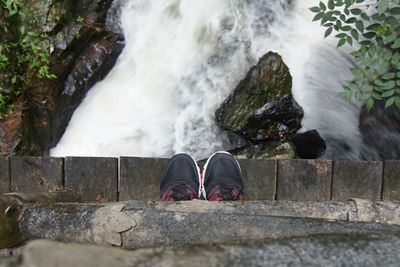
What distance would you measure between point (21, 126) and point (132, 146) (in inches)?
32.7

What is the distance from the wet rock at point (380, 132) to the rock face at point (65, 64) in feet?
6.95

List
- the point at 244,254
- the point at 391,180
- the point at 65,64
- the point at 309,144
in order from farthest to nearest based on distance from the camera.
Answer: the point at 65,64 < the point at 309,144 < the point at 391,180 < the point at 244,254

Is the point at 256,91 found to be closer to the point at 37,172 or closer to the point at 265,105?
the point at 265,105

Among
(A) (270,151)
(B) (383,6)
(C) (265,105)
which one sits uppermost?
(B) (383,6)

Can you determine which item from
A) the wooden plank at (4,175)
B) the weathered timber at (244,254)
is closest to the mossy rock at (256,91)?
the wooden plank at (4,175)

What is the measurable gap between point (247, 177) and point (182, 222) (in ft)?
3.52

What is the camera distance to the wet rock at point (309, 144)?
2.99 metres

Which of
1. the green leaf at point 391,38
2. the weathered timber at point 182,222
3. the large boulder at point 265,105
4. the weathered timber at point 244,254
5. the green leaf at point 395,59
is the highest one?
the green leaf at point 391,38

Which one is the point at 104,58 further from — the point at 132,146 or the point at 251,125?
the point at 251,125

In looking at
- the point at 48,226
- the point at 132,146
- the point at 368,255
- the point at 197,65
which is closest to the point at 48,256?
the point at 368,255

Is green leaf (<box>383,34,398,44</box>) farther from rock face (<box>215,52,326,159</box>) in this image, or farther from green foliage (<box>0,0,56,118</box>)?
green foliage (<box>0,0,56,118</box>)

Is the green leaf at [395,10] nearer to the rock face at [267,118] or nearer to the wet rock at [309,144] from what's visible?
the rock face at [267,118]

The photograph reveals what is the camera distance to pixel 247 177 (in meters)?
2.27

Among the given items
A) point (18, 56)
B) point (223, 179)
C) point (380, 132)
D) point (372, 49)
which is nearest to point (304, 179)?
point (223, 179)
